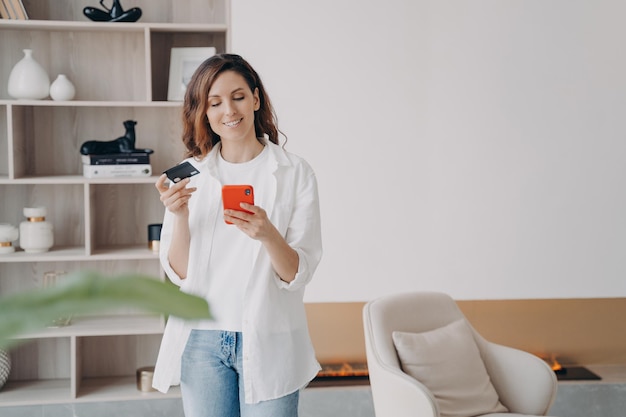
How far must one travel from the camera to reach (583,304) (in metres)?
3.76

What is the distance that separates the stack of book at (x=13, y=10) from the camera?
324 cm

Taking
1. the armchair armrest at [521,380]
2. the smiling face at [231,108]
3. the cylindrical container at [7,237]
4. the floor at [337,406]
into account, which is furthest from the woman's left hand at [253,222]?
the cylindrical container at [7,237]

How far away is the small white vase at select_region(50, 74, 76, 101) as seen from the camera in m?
3.33

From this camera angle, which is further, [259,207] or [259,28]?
[259,28]

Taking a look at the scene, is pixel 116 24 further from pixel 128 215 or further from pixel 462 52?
pixel 462 52

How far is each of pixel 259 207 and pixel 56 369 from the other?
2.23 m

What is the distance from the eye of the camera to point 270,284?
1886mm

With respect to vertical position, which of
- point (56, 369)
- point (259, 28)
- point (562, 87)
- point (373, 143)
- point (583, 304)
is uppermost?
point (259, 28)

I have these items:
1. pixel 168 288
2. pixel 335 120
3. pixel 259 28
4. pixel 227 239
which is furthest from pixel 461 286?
pixel 168 288

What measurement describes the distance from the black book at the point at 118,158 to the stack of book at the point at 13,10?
2.12 ft

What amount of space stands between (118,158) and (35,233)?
18.9 inches

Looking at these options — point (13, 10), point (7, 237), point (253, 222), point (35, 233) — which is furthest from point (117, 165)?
point (253, 222)

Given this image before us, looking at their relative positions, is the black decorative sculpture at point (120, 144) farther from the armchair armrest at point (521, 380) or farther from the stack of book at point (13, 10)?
the armchair armrest at point (521, 380)

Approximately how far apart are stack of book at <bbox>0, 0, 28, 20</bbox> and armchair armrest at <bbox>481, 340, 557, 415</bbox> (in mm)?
2351
